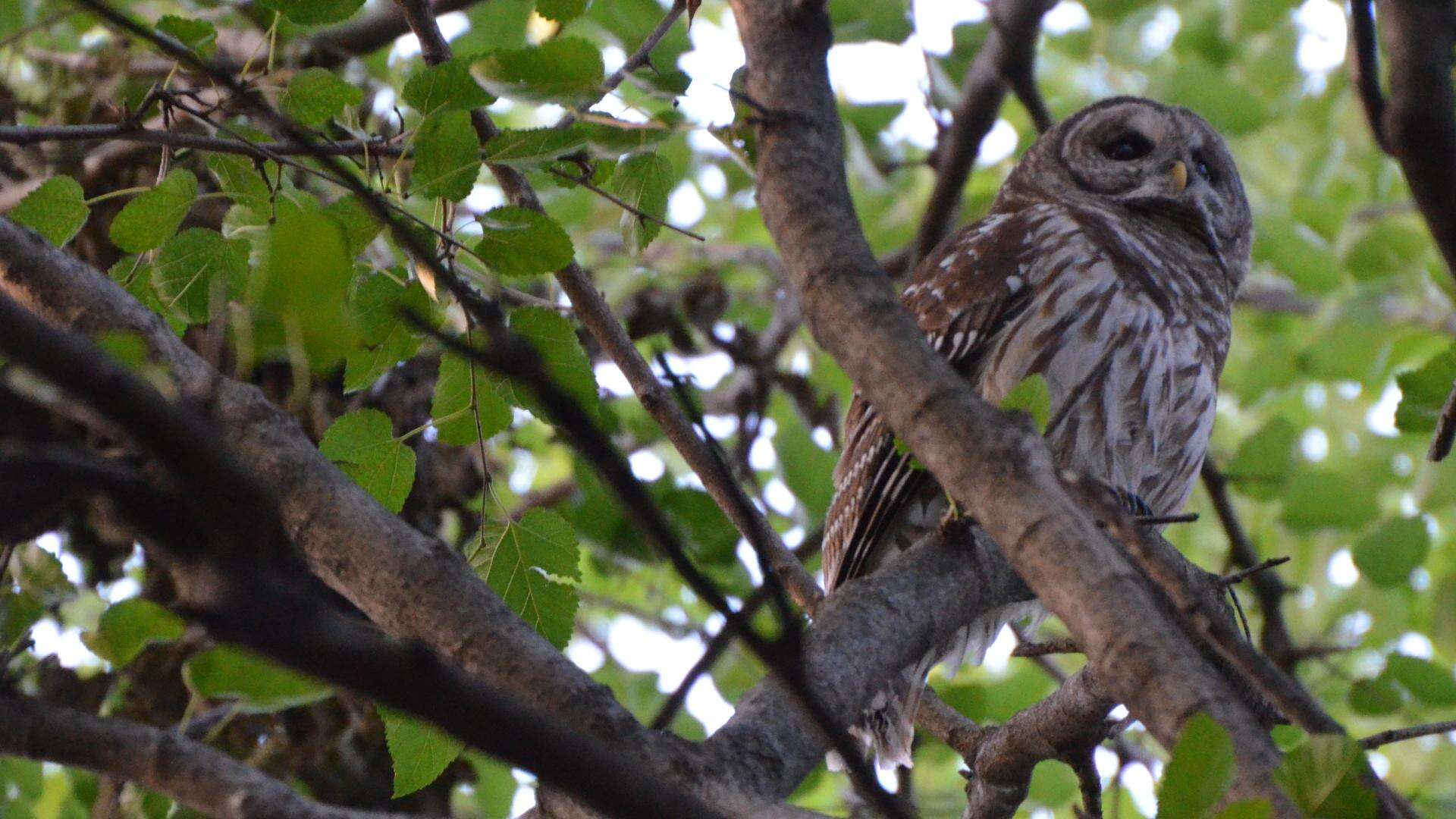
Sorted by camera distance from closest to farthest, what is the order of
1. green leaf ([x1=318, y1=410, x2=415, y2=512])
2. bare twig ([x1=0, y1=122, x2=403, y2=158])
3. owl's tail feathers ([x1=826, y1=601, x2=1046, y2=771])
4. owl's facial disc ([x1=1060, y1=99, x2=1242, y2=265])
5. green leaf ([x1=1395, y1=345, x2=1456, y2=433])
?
1. bare twig ([x1=0, y1=122, x2=403, y2=158])
2. green leaf ([x1=318, y1=410, x2=415, y2=512])
3. green leaf ([x1=1395, y1=345, x2=1456, y2=433])
4. owl's tail feathers ([x1=826, y1=601, x2=1046, y2=771])
5. owl's facial disc ([x1=1060, y1=99, x2=1242, y2=265])

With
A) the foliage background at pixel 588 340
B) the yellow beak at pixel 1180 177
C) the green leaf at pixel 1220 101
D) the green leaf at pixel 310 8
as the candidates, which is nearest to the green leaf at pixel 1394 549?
the foliage background at pixel 588 340

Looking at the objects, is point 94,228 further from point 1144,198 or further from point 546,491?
point 1144,198

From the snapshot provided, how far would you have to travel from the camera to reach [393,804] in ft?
11.8

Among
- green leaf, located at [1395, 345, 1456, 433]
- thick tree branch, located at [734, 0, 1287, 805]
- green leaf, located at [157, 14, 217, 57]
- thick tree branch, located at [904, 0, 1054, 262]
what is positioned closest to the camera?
thick tree branch, located at [734, 0, 1287, 805]

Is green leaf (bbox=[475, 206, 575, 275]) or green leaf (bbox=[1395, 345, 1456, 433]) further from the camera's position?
green leaf (bbox=[1395, 345, 1456, 433])

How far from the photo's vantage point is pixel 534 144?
1687mm

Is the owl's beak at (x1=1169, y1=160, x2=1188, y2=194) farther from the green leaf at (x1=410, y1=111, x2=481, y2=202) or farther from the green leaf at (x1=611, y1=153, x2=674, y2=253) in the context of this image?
the green leaf at (x1=410, y1=111, x2=481, y2=202)

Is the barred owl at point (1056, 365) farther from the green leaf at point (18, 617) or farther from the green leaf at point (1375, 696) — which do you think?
the green leaf at point (18, 617)

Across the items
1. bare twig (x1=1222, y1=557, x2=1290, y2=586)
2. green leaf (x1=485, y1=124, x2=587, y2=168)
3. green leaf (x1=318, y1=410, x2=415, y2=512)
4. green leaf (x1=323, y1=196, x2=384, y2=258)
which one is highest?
green leaf (x1=485, y1=124, x2=587, y2=168)

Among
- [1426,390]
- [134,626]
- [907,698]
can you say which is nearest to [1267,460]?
[907,698]

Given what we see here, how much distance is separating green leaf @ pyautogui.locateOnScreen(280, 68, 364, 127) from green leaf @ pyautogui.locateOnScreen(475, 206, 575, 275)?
0.90 ft

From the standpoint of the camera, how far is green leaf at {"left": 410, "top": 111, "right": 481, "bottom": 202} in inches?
64.6

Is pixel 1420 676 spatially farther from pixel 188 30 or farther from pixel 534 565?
pixel 188 30

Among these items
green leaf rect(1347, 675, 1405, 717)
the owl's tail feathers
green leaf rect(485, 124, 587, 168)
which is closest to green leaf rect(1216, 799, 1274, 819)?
green leaf rect(485, 124, 587, 168)
